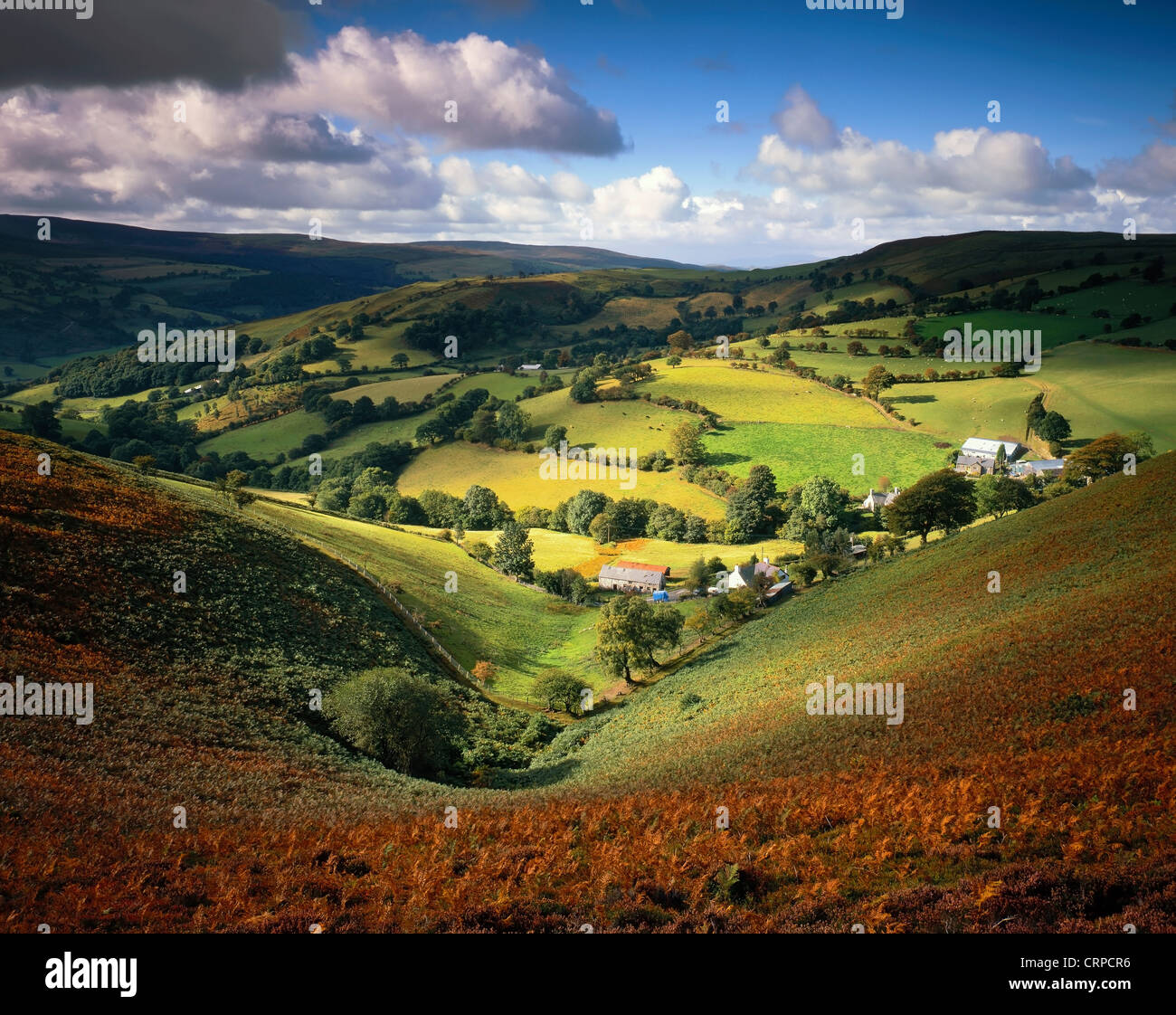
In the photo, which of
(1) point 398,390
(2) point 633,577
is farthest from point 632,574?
(1) point 398,390

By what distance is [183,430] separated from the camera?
145625mm

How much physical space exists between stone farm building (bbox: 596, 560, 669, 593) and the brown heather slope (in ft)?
99.6

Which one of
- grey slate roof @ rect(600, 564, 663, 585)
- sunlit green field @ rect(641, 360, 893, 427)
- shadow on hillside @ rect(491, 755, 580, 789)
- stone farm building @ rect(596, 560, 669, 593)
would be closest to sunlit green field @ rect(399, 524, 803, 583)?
stone farm building @ rect(596, 560, 669, 593)

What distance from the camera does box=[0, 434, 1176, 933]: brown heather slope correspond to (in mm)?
12070

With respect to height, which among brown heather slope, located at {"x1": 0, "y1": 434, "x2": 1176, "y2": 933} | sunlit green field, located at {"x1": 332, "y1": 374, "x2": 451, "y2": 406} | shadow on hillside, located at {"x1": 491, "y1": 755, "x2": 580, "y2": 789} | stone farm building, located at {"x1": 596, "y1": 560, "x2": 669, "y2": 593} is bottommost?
shadow on hillside, located at {"x1": 491, "y1": 755, "x2": 580, "y2": 789}

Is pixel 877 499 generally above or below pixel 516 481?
below

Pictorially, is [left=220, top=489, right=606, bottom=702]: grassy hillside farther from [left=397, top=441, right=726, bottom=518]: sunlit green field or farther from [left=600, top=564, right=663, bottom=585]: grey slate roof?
[left=397, top=441, right=726, bottom=518]: sunlit green field

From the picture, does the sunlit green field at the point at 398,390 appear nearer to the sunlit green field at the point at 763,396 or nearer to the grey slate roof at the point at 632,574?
the sunlit green field at the point at 763,396

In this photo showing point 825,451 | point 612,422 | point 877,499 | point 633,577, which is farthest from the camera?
point 612,422

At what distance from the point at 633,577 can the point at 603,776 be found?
4840cm

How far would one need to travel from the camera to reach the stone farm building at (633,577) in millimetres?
74000

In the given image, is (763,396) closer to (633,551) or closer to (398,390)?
(633,551)

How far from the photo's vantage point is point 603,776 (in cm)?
2698

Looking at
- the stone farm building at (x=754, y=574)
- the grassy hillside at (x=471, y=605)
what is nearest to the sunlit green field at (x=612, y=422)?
the stone farm building at (x=754, y=574)
